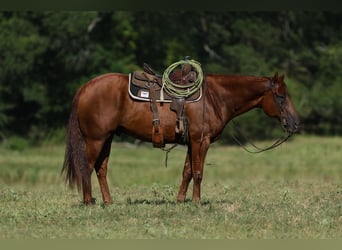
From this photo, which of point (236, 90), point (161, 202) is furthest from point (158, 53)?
point (161, 202)

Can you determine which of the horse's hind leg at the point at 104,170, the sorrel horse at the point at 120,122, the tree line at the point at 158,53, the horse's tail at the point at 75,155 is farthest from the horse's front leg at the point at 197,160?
the tree line at the point at 158,53

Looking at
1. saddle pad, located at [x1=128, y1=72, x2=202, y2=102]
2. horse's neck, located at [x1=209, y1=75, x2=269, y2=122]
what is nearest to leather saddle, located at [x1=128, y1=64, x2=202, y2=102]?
saddle pad, located at [x1=128, y1=72, x2=202, y2=102]

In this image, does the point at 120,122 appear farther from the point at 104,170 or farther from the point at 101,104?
the point at 104,170

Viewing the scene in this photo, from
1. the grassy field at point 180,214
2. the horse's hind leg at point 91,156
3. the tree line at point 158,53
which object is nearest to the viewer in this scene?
the grassy field at point 180,214

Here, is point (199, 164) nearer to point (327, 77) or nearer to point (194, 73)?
point (194, 73)

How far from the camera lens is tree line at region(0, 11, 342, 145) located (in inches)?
1347

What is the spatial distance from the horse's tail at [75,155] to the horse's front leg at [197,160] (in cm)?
154

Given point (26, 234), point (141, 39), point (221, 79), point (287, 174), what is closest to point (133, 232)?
point (26, 234)

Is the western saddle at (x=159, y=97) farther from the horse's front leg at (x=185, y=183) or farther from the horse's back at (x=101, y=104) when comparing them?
the horse's front leg at (x=185, y=183)

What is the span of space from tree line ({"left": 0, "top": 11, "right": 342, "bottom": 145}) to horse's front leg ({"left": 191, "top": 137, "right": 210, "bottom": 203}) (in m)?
21.7

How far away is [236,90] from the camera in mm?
11805

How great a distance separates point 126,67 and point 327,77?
31.9 ft

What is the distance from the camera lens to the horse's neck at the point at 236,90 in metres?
11.7

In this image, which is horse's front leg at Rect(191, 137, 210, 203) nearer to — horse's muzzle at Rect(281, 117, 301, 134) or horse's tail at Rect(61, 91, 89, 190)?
horse's muzzle at Rect(281, 117, 301, 134)
